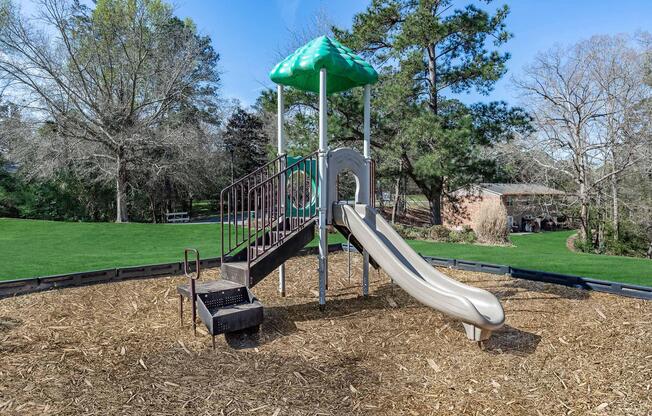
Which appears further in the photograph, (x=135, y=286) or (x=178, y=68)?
(x=178, y=68)

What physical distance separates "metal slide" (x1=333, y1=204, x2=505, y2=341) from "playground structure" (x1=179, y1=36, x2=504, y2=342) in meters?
0.01

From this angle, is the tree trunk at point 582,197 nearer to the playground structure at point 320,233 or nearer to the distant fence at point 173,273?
the distant fence at point 173,273

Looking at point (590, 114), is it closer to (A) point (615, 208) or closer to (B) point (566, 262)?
(A) point (615, 208)

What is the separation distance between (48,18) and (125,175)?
668cm

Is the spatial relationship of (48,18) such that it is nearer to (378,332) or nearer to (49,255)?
(49,255)

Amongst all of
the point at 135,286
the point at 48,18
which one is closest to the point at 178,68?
the point at 48,18

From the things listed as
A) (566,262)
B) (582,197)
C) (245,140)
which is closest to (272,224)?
(566,262)

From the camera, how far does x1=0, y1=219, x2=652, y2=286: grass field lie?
6992 mm

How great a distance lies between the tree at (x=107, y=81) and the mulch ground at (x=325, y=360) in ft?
43.2

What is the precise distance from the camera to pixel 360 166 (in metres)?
5.89

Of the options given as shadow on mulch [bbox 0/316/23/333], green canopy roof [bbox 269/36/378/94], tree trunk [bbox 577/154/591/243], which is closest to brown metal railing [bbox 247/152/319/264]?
green canopy roof [bbox 269/36/378/94]

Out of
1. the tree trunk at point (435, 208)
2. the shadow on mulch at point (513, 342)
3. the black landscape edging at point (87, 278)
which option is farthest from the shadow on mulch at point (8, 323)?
the tree trunk at point (435, 208)

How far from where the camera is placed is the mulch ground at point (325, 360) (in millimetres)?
3055

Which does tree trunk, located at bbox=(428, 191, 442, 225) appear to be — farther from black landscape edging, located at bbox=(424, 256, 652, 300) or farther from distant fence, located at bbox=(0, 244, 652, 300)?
distant fence, located at bbox=(0, 244, 652, 300)
